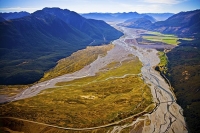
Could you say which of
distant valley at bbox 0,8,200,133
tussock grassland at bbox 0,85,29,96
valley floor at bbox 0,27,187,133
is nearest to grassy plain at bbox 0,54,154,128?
distant valley at bbox 0,8,200,133

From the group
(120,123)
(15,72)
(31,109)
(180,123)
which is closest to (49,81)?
(15,72)

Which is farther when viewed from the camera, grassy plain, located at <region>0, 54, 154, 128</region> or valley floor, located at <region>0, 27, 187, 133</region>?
grassy plain, located at <region>0, 54, 154, 128</region>

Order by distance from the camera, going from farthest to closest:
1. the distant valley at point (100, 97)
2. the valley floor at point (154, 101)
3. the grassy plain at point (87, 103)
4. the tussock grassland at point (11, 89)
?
the tussock grassland at point (11, 89)
the grassy plain at point (87, 103)
the distant valley at point (100, 97)
the valley floor at point (154, 101)

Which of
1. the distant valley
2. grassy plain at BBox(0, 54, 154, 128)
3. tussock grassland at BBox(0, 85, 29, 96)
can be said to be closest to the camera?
the distant valley

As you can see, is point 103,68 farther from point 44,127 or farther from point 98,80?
point 44,127

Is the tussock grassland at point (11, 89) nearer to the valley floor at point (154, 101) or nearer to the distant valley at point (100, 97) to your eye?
the distant valley at point (100, 97)

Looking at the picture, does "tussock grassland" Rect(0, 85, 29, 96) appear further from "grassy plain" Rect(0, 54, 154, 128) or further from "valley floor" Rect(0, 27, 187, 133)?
"grassy plain" Rect(0, 54, 154, 128)

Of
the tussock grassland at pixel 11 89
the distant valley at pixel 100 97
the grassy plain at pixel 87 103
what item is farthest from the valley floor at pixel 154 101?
the grassy plain at pixel 87 103

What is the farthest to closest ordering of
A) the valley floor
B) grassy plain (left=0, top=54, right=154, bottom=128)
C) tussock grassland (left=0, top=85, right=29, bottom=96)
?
tussock grassland (left=0, top=85, right=29, bottom=96) < grassy plain (left=0, top=54, right=154, bottom=128) < the valley floor

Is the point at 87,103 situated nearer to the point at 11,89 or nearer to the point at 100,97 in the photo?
the point at 100,97
